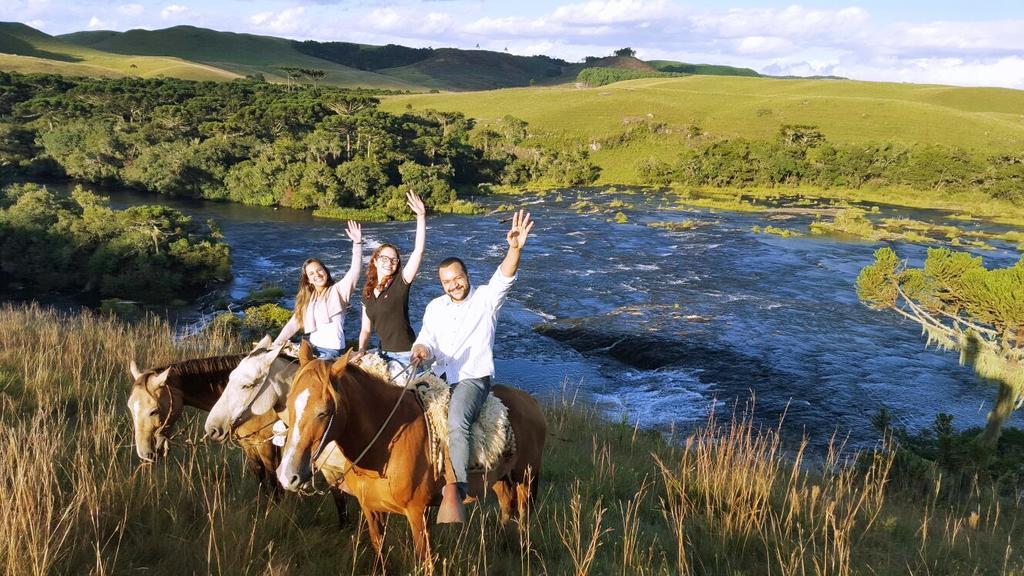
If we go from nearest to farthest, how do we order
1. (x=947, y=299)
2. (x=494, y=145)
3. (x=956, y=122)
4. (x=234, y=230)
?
(x=947, y=299) < (x=234, y=230) < (x=494, y=145) < (x=956, y=122)

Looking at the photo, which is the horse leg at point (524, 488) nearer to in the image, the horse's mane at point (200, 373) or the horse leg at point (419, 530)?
the horse leg at point (419, 530)

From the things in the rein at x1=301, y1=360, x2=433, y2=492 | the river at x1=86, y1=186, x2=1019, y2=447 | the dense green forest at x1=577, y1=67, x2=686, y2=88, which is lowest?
the river at x1=86, y1=186, x2=1019, y2=447

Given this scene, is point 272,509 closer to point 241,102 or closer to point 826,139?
point 241,102

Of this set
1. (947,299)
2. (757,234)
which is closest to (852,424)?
(947,299)

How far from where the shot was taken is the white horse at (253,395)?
14.9ft

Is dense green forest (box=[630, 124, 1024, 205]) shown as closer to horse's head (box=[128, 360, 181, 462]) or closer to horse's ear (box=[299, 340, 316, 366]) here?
horse's head (box=[128, 360, 181, 462])

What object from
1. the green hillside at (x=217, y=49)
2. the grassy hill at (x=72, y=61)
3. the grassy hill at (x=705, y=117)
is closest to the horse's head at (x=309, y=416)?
the grassy hill at (x=705, y=117)

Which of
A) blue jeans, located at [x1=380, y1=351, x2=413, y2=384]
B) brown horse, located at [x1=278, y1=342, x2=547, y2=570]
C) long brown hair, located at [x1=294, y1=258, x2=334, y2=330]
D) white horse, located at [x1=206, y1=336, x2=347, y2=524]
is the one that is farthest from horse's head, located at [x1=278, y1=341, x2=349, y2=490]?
long brown hair, located at [x1=294, y1=258, x2=334, y2=330]

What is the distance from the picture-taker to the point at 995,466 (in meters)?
9.72

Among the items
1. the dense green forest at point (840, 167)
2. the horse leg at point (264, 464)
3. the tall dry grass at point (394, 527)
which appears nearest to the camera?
the tall dry grass at point (394, 527)

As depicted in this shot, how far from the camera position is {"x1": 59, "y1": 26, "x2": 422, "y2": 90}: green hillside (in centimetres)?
13862

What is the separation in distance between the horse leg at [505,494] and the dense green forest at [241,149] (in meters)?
34.2

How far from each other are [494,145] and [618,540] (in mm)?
58486

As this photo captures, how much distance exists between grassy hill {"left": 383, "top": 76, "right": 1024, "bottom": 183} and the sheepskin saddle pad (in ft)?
180
